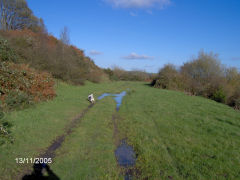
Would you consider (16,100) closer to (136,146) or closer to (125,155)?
(125,155)

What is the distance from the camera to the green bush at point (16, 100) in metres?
8.95

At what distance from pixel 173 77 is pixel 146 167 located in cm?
3111

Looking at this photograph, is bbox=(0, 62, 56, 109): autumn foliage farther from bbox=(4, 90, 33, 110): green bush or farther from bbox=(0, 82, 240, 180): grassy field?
bbox=(0, 82, 240, 180): grassy field

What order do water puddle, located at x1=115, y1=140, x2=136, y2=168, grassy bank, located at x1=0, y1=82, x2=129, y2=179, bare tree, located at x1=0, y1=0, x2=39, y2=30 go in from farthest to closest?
1. bare tree, located at x1=0, y1=0, x2=39, y2=30
2. water puddle, located at x1=115, y1=140, x2=136, y2=168
3. grassy bank, located at x1=0, y1=82, x2=129, y2=179

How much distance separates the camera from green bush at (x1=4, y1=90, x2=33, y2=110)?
29.4ft

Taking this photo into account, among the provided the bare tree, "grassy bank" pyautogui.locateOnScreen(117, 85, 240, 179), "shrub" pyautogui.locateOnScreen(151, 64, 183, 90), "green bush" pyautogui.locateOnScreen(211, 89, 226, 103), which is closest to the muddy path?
"grassy bank" pyautogui.locateOnScreen(117, 85, 240, 179)

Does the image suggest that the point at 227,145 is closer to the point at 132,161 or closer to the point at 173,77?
the point at 132,161

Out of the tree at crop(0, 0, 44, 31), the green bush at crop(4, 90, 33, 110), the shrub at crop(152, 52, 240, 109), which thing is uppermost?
the tree at crop(0, 0, 44, 31)

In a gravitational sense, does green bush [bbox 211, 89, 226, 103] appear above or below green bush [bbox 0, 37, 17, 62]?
below

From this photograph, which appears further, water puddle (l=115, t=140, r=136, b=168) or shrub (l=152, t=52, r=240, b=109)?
shrub (l=152, t=52, r=240, b=109)

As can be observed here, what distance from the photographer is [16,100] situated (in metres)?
9.30

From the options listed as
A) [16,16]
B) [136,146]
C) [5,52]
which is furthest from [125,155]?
[16,16]

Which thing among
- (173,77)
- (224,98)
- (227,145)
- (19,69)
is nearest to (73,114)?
(19,69)

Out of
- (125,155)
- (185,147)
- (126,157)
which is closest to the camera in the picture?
(126,157)
